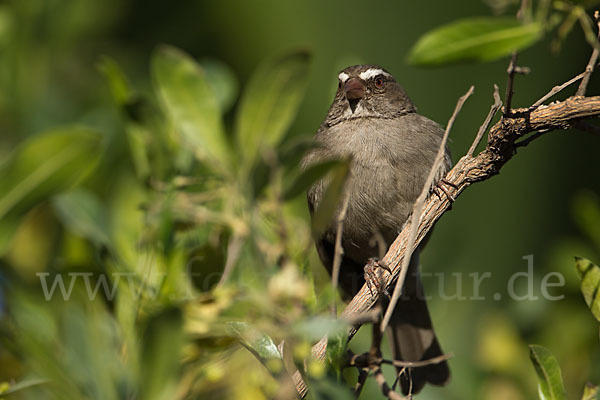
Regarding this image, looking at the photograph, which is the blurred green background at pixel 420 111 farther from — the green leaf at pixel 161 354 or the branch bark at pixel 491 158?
the green leaf at pixel 161 354

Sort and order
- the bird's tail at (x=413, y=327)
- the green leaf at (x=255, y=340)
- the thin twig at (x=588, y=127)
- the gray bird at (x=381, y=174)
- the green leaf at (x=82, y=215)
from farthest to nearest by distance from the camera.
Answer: the bird's tail at (x=413, y=327) → the gray bird at (x=381, y=174) → the green leaf at (x=82, y=215) → the thin twig at (x=588, y=127) → the green leaf at (x=255, y=340)

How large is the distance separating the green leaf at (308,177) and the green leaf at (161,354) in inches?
18.7

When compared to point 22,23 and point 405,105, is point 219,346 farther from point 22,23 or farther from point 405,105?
point 405,105

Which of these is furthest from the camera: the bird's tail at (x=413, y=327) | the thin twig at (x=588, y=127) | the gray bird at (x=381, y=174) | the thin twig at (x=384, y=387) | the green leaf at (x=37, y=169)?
the bird's tail at (x=413, y=327)

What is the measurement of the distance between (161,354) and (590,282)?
1196 mm

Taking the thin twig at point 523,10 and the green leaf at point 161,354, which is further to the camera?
the thin twig at point 523,10

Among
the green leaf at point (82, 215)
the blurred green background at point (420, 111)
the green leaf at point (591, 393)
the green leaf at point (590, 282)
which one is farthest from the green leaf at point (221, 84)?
the green leaf at point (591, 393)

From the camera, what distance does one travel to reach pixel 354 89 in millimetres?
4148

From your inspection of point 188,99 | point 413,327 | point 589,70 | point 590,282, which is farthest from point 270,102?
point 413,327

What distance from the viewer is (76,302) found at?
1.77 meters

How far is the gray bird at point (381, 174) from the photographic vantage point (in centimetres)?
373

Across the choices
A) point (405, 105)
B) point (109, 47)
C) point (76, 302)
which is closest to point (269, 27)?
point (405, 105)

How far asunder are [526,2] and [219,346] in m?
1.24

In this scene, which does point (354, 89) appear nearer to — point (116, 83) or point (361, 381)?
point (116, 83)
